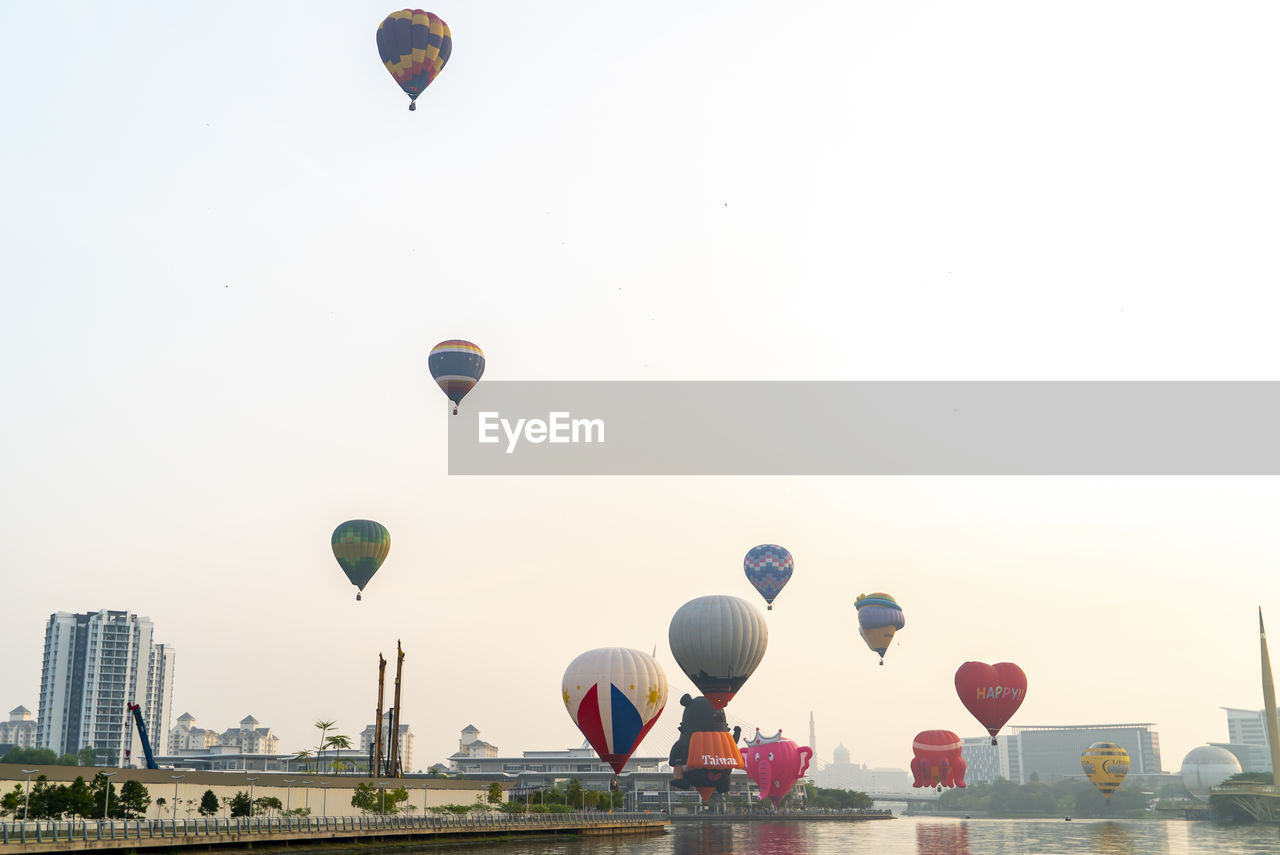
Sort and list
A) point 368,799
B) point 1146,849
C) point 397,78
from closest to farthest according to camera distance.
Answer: point 397,78 < point 368,799 < point 1146,849

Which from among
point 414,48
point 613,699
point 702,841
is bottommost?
point 702,841

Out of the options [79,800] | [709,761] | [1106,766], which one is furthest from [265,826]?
[1106,766]

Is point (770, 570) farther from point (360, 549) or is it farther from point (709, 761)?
point (360, 549)

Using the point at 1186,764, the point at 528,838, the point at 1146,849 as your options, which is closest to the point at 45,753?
the point at 528,838

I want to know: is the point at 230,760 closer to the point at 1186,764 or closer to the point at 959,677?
the point at 959,677

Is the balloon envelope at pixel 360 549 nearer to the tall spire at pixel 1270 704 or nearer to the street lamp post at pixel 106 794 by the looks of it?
the street lamp post at pixel 106 794

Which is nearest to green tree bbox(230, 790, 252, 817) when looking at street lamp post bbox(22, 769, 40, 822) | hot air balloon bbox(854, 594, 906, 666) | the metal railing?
the metal railing

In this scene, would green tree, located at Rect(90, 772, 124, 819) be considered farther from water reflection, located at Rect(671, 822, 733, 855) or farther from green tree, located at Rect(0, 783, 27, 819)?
water reflection, located at Rect(671, 822, 733, 855)

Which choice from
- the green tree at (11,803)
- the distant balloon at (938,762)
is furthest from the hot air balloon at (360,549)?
the distant balloon at (938,762)
